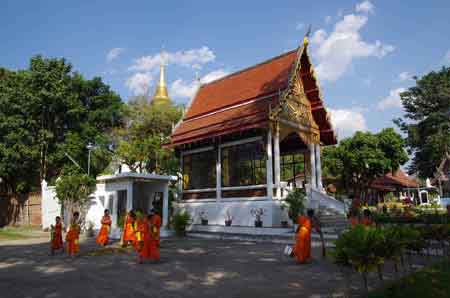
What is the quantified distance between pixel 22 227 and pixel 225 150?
13811 millimetres

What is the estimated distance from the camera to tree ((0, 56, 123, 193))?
72.8ft

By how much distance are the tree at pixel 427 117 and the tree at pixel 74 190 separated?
23.1 metres

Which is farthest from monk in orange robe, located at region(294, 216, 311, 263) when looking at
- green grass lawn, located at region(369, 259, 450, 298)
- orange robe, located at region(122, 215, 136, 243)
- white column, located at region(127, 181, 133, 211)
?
white column, located at region(127, 181, 133, 211)

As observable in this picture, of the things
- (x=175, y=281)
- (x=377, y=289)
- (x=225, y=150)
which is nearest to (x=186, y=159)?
(x=225, y=150)

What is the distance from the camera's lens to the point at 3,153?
22031 millimetres

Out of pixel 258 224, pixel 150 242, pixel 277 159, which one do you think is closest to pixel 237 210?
pixel 258 224

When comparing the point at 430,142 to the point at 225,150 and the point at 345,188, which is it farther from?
the point at 225,150

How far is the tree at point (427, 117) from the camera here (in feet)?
→ 90.5

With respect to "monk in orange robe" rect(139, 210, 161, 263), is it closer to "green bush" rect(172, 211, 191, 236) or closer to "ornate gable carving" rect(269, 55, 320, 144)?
"green bush" rect(172, 211, 191, 236)

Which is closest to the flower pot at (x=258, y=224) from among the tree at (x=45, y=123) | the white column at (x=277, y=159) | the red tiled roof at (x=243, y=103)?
the white column at (x=277, y=159)

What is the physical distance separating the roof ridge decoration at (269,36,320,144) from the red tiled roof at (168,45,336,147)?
26 centimetres

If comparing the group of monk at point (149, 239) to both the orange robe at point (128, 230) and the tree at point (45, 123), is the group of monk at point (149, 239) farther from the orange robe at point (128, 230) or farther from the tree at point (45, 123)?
the tree at point (45, 123)

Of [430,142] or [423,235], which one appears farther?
[430,142]

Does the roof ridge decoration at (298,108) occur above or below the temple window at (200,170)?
above
